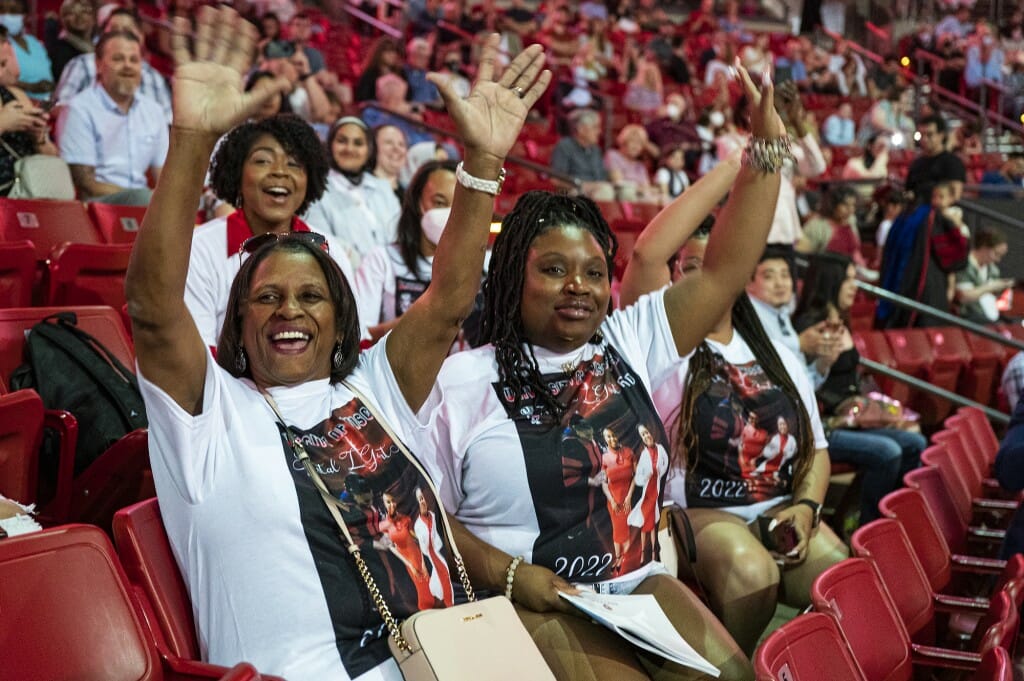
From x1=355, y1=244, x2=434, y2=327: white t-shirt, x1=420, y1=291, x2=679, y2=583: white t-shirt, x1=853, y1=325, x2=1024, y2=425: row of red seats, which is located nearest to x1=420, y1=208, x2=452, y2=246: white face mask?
x1=355, y1=244, x2=434, y2=327: white t-shirt

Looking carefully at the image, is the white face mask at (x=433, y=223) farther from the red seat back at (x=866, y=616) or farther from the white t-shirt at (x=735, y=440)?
the red seat back at (x=866, y=616)

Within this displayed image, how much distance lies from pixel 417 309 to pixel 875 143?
31.8ft

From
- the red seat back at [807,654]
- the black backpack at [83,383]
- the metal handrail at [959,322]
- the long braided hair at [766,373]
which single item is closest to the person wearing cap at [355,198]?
the black backpack at [83,383]

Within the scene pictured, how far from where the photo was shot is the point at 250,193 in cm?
354

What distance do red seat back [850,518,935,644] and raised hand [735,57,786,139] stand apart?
99 centimetres

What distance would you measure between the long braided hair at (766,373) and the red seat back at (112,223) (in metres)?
2.68

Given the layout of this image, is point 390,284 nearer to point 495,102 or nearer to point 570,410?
point 570,410

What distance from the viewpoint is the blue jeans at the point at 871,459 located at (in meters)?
4.75

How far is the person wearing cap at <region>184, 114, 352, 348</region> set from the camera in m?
3.40

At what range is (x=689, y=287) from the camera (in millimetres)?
2770

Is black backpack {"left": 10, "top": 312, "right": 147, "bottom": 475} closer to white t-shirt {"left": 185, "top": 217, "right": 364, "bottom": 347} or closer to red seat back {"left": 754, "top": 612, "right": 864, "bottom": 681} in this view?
white t-shirt {"left": 185, "top": 217, "right": 364, "bottom": 347}

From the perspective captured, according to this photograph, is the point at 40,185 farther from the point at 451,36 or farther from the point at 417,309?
the point at 451,36

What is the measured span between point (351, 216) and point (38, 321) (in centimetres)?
198

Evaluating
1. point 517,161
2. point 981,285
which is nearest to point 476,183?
point 517,161
